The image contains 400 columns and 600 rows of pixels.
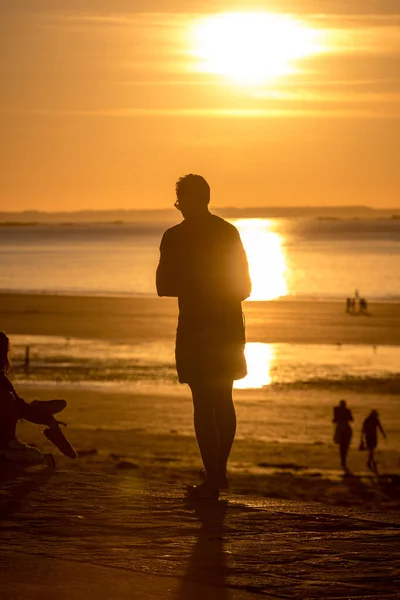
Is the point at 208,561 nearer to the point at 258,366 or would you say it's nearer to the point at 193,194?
the point at 193,194

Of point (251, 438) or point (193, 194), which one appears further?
point (251, 438)

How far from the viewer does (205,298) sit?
24.9 feet

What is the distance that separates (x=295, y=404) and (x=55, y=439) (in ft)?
66.7

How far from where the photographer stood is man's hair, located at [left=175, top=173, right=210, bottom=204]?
7555mm

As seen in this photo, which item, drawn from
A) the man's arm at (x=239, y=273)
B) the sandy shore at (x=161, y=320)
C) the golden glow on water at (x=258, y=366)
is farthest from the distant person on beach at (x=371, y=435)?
the sandy shore at (x=161, y=320)

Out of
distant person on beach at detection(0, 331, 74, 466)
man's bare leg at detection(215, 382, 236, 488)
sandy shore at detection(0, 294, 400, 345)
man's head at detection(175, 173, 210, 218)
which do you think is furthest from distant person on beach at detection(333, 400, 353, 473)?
sandy shore at detection(0, 294, 400, 345)

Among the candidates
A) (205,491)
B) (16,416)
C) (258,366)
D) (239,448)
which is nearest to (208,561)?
(205,491)

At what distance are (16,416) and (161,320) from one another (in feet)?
152

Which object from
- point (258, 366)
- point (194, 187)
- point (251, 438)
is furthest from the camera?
point (258, 366)

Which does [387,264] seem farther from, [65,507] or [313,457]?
[65,507]

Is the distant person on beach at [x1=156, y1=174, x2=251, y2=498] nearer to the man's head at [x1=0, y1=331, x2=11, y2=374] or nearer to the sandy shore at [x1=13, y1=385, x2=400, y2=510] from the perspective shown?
the man's head at [x1=0, y1=331, x2=11, y2=374]

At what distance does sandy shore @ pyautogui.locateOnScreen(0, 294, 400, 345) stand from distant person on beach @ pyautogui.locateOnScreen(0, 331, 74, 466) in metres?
36.9

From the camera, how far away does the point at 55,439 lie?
335 inches

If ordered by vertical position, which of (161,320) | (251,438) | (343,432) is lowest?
(251,438)
